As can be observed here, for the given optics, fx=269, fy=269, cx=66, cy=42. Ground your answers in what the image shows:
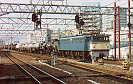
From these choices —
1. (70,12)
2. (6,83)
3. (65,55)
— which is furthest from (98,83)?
(65,55)

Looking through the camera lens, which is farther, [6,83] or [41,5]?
[41,5]

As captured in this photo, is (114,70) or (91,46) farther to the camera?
(91,46)

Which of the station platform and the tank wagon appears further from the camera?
the tank wagon

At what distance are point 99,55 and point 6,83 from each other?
1744 cm

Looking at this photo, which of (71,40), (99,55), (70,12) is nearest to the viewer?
(99,55)

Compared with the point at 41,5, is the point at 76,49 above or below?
below

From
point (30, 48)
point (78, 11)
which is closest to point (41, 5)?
point (78, 11)

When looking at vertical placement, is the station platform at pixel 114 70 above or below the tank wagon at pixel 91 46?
below

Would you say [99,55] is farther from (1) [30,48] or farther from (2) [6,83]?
(1) [30,48]

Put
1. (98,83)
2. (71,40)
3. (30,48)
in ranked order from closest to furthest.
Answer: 1. (98,83)
2. (71,40)
3. (30,48)

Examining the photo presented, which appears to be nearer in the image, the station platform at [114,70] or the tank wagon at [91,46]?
the station platform at [114,70]

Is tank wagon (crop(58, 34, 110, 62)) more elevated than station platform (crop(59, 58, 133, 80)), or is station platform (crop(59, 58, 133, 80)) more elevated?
tank wagon (crop(58, 34, 110, 62))

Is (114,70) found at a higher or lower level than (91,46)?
lower

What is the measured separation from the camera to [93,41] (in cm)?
2964
